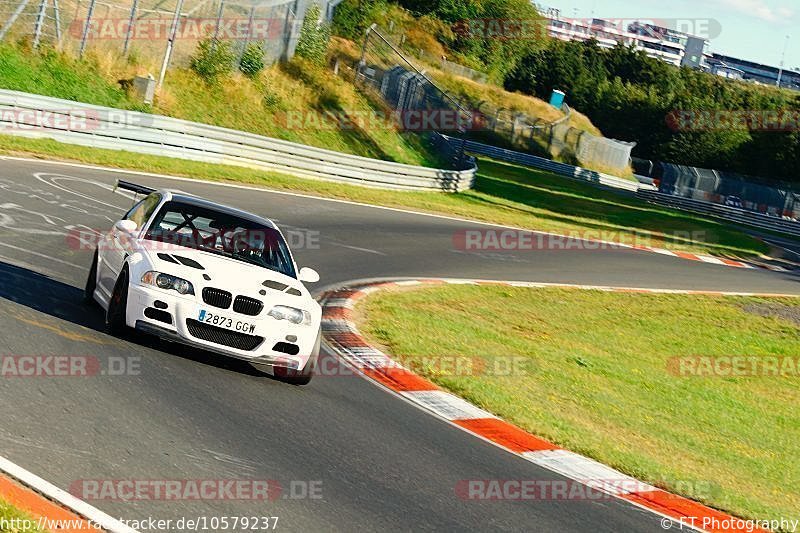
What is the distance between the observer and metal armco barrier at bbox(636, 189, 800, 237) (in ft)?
197

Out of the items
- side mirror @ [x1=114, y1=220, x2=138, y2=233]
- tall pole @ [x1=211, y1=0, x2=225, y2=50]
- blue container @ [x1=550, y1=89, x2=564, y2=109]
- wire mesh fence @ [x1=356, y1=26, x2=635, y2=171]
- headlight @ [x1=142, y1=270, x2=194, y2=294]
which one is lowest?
headlight @ [x1=142, y1=270, x2=194, y2=294]

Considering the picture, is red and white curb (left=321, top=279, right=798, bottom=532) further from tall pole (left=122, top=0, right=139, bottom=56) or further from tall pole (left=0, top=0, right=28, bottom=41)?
tall pole (left=122, top=0, right=139, bottom=56)

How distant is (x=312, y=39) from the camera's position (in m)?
42.1

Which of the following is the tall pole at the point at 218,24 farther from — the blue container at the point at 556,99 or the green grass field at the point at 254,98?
the blue container at the point at 556,99

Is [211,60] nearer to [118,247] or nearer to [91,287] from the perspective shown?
[91,287]

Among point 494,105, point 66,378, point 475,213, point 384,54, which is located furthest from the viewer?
point 494,105

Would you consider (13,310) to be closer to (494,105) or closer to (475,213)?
(475,213)

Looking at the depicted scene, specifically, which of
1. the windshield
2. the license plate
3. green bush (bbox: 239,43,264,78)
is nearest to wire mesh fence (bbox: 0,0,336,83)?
green bush (bbox: 239,43,264,78)

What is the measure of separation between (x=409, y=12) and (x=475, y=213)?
52.0 meters

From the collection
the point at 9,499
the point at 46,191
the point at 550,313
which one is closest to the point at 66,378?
the point at 9,499

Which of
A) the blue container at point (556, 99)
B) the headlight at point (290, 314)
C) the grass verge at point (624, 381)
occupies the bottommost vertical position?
the grass verge at point (624, 381)

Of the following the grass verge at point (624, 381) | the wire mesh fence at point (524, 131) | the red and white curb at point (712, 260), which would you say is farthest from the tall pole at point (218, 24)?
the grass verge at point (624, 381)

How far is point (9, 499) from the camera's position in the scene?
18.7ft

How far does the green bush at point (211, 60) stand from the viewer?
113 feet
